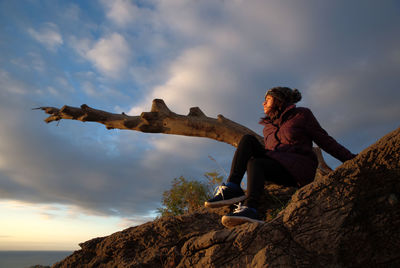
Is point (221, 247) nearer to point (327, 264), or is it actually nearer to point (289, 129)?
point (327, 264)

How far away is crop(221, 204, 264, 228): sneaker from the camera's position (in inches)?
120

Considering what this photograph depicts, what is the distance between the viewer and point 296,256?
257 centimetres

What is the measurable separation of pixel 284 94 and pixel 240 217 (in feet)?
6.26

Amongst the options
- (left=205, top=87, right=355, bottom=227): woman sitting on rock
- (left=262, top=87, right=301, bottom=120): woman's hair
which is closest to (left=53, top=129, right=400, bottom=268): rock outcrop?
(left=205, top=87, right=355, bottom=227): woman sitting on rock

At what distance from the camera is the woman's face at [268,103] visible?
13.9 feet

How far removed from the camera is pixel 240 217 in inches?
120

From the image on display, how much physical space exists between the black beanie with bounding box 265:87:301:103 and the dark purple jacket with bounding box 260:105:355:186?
16 cm

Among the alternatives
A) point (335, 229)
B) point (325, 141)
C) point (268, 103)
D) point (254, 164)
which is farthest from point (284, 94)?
point (335, 229)

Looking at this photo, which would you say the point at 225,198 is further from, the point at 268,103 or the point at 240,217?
the point at 268,103

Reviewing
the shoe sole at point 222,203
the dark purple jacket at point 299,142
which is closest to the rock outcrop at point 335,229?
the shoe sole at point 222,203

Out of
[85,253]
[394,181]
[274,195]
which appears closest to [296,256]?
[394,181]

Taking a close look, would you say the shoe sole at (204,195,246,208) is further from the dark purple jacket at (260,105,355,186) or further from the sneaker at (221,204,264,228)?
the dark purple jacket at (260,105,355,186)

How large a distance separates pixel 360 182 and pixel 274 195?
4.82 feet

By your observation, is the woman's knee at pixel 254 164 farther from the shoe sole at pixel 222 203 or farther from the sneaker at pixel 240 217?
the sneaker at pixel 240 217
